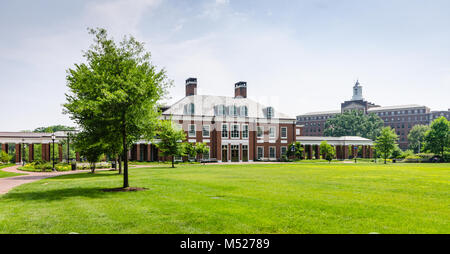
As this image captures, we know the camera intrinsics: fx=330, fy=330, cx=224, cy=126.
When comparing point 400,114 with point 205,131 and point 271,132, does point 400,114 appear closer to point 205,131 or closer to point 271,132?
point 271,132

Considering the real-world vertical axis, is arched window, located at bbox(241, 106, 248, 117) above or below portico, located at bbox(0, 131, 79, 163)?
above

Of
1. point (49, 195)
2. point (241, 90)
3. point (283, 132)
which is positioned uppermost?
point (241, 90)

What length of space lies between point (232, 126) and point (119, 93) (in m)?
45.2

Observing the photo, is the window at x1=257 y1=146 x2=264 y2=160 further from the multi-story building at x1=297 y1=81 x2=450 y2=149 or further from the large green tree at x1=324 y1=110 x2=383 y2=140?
the multi-story building at x1=297 y1=81 x2=450 y2=149

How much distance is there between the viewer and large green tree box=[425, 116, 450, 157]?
62200mm

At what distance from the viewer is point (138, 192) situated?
15.1 m

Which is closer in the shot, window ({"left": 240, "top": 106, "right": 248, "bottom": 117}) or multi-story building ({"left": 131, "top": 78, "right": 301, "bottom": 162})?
multi-story building ({"left": 131, "top": 78, "right": 301, "bottom": 162})

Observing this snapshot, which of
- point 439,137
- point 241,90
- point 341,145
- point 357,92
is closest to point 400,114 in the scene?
point 357,92

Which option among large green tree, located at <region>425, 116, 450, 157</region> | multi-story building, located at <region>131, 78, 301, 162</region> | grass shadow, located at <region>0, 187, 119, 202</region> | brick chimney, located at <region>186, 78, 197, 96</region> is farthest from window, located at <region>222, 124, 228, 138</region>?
grass shadow, located at <region>0, 187, 119, 202</region>

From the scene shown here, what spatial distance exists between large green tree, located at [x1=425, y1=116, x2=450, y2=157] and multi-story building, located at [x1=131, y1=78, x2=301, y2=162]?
87.3 ft

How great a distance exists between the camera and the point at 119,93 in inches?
598

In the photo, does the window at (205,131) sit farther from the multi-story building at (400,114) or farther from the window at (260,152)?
the multi-story building at (400,114)
